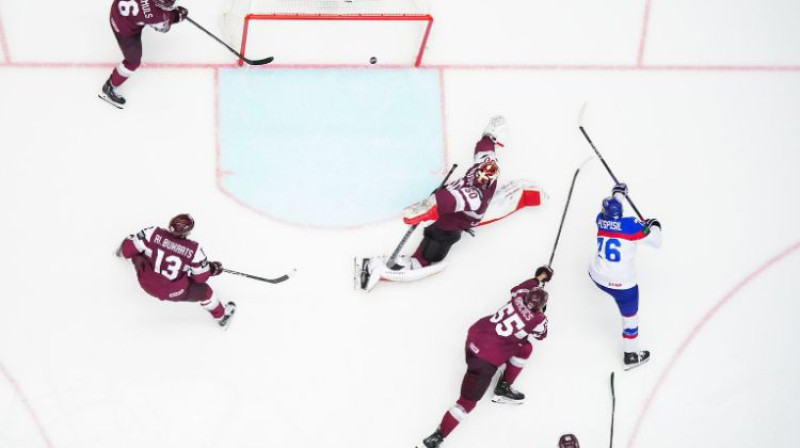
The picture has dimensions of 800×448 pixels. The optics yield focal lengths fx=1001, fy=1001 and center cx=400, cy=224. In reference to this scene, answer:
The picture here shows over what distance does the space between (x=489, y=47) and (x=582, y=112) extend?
799 millimetres

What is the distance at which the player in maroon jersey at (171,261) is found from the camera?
5.64 m

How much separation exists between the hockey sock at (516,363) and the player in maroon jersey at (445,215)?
731mm

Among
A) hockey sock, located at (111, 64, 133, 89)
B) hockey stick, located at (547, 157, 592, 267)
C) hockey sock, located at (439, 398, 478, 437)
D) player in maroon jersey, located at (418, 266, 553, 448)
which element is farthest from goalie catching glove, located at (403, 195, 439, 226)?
hockey sock, located at (111, 64, 133, 89)

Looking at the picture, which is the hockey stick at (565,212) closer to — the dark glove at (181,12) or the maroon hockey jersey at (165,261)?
Result: the maroon hockey jersey at (165,261)

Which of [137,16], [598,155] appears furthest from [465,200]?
[137,16]

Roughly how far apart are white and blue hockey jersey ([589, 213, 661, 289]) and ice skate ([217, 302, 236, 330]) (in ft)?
7.54

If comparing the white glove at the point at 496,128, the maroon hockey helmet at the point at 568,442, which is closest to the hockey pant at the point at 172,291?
the white glove at the point at 496,128

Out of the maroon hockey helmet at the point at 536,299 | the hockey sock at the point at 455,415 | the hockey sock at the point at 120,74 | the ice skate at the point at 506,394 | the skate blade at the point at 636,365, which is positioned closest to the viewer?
the maroon hockey helmet at the point at 536,299

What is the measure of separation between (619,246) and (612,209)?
0.24 meters

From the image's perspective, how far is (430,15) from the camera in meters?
6.79

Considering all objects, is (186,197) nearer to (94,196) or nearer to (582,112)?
(94,196)

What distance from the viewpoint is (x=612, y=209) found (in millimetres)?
6070

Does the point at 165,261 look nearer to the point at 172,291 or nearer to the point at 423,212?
the point at 172,291

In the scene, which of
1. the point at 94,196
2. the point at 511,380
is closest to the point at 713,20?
the point at 511,380
